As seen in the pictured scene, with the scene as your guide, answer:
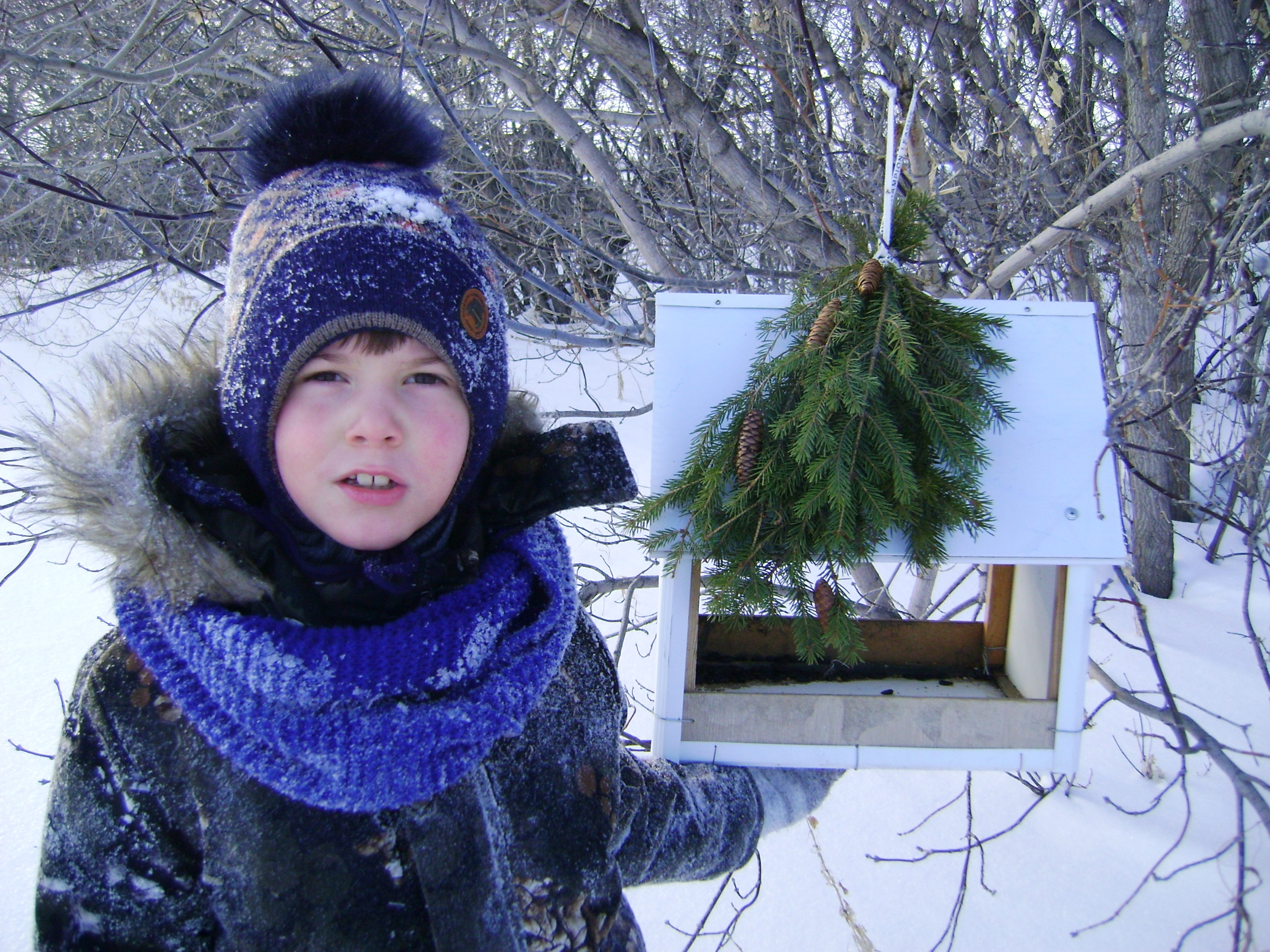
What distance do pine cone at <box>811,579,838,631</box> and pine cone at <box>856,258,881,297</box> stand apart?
0.50m

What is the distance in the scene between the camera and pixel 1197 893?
252cm

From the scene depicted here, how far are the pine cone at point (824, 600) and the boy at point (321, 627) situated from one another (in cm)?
43

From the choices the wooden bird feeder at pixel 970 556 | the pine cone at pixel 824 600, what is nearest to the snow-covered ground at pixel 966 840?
the wooden bird feeder at pixel 970 556

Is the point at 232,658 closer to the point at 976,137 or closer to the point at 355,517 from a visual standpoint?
the point at 355,517

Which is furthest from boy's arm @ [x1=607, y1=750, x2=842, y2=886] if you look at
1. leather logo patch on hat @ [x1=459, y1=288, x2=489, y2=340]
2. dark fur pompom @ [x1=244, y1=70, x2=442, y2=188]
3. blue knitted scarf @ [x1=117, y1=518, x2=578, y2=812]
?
dark fur pompom @ [x1=244, y1=70, x2=442, y2=188]

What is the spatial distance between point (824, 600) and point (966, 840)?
2.06 metres

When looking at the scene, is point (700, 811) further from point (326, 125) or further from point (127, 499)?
point (326, 125)

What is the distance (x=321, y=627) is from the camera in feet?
3.54

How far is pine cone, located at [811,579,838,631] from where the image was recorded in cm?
132

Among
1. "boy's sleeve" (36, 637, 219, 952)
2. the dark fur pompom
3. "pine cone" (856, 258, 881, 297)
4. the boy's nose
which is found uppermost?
the dark fur pompom

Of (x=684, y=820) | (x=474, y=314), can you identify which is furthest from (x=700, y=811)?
(x=474, y=314)

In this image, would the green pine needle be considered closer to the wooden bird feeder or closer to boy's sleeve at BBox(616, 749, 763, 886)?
the wooden bird feeder

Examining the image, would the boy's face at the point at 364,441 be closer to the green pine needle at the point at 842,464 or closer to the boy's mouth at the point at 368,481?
the boy's mouth at the point at 368,481

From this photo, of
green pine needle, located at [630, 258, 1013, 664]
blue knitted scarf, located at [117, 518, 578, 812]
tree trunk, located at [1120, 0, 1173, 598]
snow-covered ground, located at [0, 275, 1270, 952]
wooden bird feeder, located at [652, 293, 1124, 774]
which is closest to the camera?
blue knitted scarf, located at [117, 518, 578, 812]
